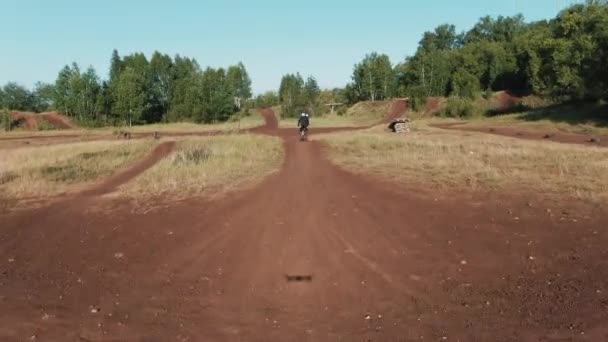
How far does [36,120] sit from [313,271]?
8357cm

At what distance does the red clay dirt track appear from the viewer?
6.48 m

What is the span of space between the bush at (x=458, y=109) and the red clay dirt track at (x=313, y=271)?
169ft

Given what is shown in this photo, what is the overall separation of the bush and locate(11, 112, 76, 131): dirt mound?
181 feet

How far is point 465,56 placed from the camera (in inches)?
3546

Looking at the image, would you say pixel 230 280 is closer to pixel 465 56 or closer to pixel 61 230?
pixel 61 230

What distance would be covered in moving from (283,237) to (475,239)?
137 inches

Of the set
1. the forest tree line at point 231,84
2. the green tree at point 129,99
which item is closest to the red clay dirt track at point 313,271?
the forest tree line at point 231,84

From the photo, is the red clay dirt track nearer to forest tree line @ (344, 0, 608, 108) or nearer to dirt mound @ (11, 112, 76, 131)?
forest tree line @ (344, 0, 608, 108)

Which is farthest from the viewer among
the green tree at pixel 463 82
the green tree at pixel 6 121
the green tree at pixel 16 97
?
the green tree at pixel 16 97

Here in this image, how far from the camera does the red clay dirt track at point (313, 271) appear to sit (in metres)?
6.48

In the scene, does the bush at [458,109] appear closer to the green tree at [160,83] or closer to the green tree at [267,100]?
the green tree at [160,83]

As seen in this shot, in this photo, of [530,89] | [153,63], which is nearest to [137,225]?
[530,89]

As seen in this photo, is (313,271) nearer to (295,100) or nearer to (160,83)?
(295,100)

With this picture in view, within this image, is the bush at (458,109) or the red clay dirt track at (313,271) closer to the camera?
the red clay dirt track at (313,271)
